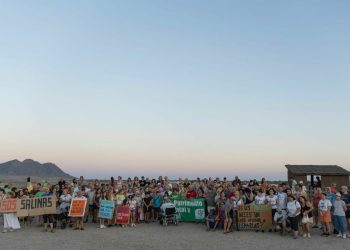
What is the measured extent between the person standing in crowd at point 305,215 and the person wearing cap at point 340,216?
1.01 m

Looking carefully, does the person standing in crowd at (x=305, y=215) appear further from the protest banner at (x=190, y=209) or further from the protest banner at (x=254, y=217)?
the protest banner at (x=190, y=209)

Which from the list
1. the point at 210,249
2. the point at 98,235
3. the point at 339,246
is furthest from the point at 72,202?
the point at 339,246

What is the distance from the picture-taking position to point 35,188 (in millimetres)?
18297

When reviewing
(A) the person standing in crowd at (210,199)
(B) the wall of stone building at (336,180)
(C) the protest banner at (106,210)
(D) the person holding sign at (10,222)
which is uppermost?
(B) the wall of stone building at (336,180)

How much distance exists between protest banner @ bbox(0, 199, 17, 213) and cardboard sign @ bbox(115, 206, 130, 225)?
4.54 meters

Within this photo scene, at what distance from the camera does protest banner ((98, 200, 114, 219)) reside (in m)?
16.5

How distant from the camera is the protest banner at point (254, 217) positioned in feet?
50.4

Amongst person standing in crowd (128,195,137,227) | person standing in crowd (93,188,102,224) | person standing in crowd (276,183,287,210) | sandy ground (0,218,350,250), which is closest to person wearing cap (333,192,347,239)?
sandy ground (0,218,350,250)

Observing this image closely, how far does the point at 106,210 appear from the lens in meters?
16.6

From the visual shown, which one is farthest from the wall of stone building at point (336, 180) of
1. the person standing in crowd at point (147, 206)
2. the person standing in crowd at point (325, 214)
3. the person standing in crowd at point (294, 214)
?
the person standing in crowd at point (147, 206)

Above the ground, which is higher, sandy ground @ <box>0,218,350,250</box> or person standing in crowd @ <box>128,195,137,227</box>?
person standing in crowd @ <box>128,195,137,227</box>

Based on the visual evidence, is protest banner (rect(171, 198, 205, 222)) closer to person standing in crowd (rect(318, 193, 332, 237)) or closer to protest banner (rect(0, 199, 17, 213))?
person standing in crowd (rect(318, 193, 332, 237))

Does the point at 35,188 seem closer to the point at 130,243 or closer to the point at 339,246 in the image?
the point at 130,243

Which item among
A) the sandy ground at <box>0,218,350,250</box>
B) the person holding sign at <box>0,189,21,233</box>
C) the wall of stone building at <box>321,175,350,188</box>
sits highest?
the wall of stone building at <box>321,175,350,188</box>
